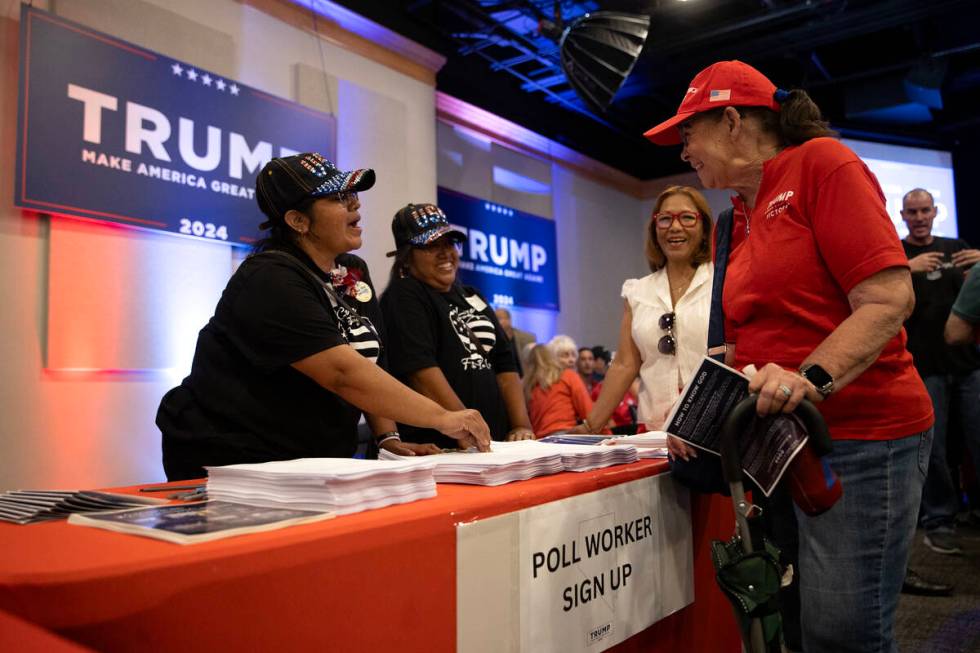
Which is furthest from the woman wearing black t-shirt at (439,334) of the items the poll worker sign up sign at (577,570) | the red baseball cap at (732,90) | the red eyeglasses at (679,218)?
the red baseball cap at (732,90)

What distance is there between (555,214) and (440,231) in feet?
20.8

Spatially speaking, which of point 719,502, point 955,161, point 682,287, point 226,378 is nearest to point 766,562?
point 719,502

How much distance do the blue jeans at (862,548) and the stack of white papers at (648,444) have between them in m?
0.53

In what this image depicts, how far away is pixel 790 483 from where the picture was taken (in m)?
1.21

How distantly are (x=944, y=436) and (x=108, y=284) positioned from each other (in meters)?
4.60

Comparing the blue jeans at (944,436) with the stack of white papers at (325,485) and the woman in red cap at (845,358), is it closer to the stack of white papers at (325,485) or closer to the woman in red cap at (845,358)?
the woman in red cap at (845,358)

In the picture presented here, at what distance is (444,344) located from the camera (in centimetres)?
268

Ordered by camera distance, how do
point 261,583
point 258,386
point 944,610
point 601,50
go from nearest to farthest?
point 261,583
point 258,386
point 944,610
point 601,50

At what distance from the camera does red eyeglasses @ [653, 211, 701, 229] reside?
2590 mm

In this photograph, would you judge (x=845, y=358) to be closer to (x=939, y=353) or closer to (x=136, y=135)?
(x=939, y=353)

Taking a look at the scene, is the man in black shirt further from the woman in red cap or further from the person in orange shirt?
the woman in red cap

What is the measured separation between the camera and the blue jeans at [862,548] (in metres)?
1.31

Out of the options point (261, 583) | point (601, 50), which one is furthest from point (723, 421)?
point (601, 50)

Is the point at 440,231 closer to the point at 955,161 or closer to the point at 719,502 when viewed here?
the point at 719,502
